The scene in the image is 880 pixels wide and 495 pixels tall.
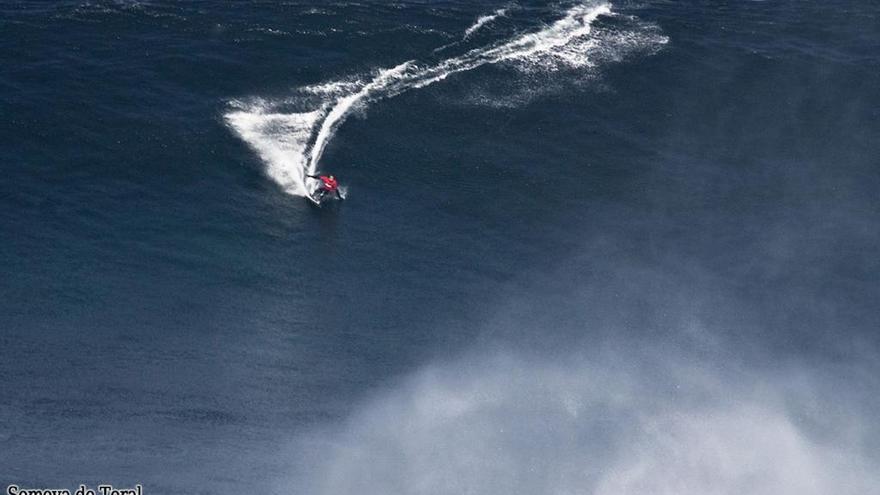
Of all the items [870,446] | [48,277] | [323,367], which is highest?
[48,277]

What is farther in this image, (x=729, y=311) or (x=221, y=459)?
(x=729, y=311)

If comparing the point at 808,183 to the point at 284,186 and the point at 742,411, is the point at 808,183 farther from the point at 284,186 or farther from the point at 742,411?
the point at 284,186

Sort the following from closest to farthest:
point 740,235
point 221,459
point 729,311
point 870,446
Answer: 1. point 221,459
2. point 870,446
3. point 729,311
4. point 740,235

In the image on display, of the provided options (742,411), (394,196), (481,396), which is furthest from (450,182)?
(742,411)

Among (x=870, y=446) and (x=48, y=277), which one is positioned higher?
(x=48, y=277)

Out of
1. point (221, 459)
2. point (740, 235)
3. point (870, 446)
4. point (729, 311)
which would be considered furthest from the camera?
point (740, 235)

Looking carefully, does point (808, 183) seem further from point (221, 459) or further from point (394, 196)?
point (221, 459)
